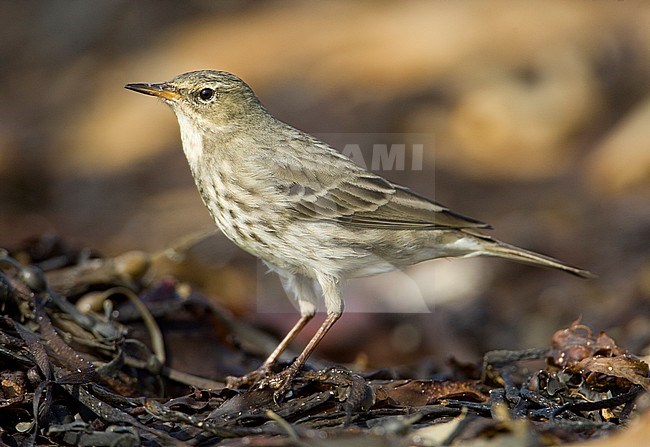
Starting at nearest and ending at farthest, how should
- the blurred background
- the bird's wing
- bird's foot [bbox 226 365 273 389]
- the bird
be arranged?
bird's foot [bbox 226 365 273 389] < the bird < the bird's wing < the blurred background

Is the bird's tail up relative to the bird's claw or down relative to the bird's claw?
up

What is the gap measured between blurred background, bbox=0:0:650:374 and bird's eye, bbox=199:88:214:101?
261cm

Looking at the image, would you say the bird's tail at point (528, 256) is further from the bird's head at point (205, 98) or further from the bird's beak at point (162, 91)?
the bird's beak at point (162, 91)

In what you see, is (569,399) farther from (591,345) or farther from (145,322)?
(145,322)

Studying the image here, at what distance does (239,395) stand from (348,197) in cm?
170

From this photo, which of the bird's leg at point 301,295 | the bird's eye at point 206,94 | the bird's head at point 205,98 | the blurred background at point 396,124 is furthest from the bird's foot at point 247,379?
the blurred background at point 396,124

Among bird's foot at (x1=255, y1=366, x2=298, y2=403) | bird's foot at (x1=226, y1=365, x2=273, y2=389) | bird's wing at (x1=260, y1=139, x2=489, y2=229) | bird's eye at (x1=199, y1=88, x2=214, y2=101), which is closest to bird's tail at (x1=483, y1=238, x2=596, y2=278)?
bird's wing at (x1=260, y1=139, x2=489, y2=229)

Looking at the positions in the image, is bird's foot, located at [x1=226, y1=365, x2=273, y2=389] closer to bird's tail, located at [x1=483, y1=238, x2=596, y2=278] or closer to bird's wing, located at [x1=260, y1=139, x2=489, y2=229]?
bird's wing, located at [x1=260, y1=139, x2=489, y2=229]

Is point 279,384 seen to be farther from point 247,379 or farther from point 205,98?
point 205,98

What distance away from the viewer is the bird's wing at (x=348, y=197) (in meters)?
5.34

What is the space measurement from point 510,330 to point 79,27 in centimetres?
886

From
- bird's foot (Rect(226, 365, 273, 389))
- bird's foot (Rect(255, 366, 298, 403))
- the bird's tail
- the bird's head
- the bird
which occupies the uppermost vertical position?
the bird's head

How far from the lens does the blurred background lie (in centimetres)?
874

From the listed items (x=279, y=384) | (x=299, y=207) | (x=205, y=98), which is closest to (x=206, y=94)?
(x=205, y=98)
